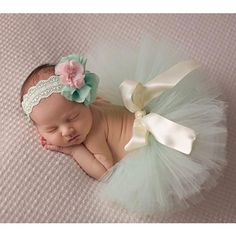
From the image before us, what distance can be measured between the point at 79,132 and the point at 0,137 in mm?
225

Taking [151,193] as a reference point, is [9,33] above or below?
above

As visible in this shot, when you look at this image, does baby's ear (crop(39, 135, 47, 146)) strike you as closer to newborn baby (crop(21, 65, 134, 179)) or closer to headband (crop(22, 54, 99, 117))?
newborn baby (crop(21, 65, 134, 179))

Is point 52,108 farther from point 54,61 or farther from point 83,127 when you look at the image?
point 54,61

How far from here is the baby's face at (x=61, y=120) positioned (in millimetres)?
1109

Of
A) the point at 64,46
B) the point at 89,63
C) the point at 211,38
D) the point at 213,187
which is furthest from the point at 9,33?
the point at 213,187

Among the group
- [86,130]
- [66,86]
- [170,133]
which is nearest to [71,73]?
[66,86]

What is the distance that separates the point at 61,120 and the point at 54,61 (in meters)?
0.33

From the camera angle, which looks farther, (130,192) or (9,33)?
(9,33)

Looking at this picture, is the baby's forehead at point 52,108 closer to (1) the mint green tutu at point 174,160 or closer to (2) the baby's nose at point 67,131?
(2) the baby's nose at point 67,131

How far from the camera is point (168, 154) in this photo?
112cm

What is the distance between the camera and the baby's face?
1.11 metres

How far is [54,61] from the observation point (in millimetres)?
1410

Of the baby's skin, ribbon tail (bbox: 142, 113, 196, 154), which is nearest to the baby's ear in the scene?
the baby's skin

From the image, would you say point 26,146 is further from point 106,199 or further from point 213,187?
point 213,187
